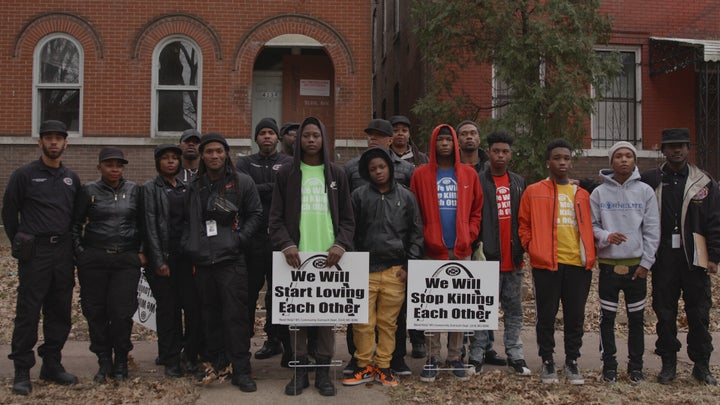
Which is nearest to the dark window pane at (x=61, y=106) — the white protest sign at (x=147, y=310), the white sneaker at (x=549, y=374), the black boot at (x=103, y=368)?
the white protest sign at (x=147, y=310)

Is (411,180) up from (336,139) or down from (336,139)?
down

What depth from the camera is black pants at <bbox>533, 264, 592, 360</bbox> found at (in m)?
5.81

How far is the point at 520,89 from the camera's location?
11.2 m

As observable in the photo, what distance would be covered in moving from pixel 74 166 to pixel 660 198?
1105 centimetres

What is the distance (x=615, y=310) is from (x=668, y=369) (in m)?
0.76

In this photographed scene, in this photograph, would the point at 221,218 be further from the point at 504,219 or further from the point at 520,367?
the point at 520,367

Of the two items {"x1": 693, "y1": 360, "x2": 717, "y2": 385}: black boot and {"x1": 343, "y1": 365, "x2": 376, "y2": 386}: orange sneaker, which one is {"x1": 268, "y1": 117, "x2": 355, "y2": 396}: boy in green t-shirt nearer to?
{"x1": 343, "y1": 365, "x2": 376, "y2": 386}: orange sneaker

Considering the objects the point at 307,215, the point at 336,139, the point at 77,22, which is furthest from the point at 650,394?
the point at 77,22

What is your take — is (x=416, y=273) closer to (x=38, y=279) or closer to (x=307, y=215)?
(x=307, y=215)

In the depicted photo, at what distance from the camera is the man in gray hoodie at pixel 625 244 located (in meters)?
5.77

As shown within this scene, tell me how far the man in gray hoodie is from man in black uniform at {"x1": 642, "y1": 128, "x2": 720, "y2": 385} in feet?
0.76

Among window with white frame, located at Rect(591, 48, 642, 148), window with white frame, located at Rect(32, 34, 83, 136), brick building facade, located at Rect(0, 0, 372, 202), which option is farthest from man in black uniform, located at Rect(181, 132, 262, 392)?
window with white frame, located at Rect(591, 48, 642, 148)

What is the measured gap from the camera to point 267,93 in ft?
47.4

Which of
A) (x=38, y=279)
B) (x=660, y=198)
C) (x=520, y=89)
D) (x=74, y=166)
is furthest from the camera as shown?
(x=74, y=166)
